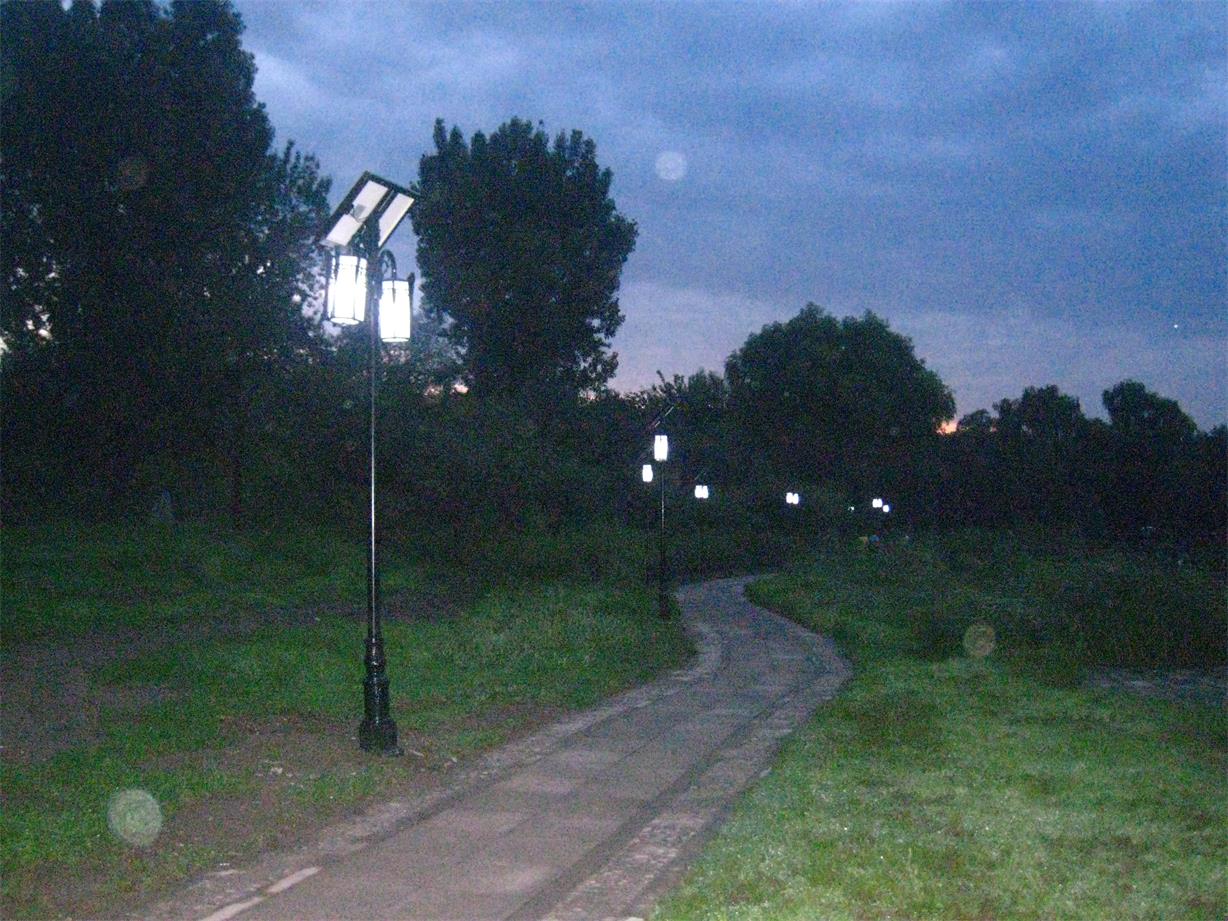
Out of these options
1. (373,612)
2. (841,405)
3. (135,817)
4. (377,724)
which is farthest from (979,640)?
(841,405)

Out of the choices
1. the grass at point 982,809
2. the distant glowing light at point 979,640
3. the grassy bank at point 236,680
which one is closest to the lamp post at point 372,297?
the grassy bank at point 236,680

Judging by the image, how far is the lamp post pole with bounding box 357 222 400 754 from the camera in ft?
33.9

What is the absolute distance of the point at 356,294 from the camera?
10828mm

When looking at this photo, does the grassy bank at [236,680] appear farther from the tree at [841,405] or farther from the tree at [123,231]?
the tree at [841,405]

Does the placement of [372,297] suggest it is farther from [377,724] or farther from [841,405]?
[841,405]

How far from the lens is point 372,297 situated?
10812 mm

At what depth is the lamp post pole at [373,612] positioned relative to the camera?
10320 mm

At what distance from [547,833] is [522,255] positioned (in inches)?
1555

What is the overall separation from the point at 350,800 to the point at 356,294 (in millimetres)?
4344

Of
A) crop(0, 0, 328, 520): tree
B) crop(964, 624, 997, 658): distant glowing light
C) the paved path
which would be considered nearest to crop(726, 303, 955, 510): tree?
crop(0, 0, 328, 520): tree

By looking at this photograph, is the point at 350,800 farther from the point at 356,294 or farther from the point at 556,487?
the point at 556,487

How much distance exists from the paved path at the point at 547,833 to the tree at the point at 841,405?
58.9 m

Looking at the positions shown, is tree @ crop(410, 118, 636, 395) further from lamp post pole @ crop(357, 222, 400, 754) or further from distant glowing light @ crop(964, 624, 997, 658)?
lamp post pole @ crop(357, 222, 400, 754)

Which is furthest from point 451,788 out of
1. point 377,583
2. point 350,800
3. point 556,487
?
point 556,487
